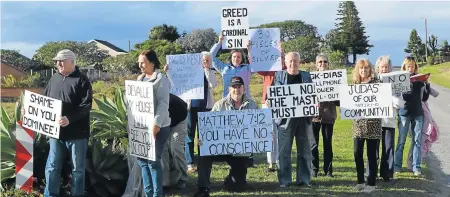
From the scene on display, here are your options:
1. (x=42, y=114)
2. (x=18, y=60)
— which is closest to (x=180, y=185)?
(x=42, y=114)

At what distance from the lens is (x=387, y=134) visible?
29.5 feet

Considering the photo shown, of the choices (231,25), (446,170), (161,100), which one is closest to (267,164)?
(231,25)

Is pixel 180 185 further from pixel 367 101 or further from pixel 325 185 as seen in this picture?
pixel 367 101

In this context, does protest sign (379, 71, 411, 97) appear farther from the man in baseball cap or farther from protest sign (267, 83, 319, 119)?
the man in baseball cap

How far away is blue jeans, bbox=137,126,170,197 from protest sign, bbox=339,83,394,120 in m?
2.87

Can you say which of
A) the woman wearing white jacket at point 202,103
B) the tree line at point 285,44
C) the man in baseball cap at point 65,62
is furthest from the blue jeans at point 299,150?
the tree line at point 285,44

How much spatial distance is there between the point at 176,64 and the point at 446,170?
218 inches

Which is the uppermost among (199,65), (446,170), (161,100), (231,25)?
(231,25)

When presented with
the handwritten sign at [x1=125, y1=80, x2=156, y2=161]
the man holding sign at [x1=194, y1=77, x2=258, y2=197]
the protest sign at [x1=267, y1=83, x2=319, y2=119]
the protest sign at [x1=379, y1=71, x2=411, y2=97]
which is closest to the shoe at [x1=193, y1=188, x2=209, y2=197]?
the man holding sign at [x1=194, y1=77, x2=258, y2=197]

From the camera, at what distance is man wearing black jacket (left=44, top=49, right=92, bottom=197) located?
276 inches

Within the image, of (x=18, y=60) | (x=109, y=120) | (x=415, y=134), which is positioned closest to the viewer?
(x=109, y=120)

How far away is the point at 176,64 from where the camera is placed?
9.94 m

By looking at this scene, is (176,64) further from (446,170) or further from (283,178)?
(446,170)

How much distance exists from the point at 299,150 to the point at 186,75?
2.57 meters
